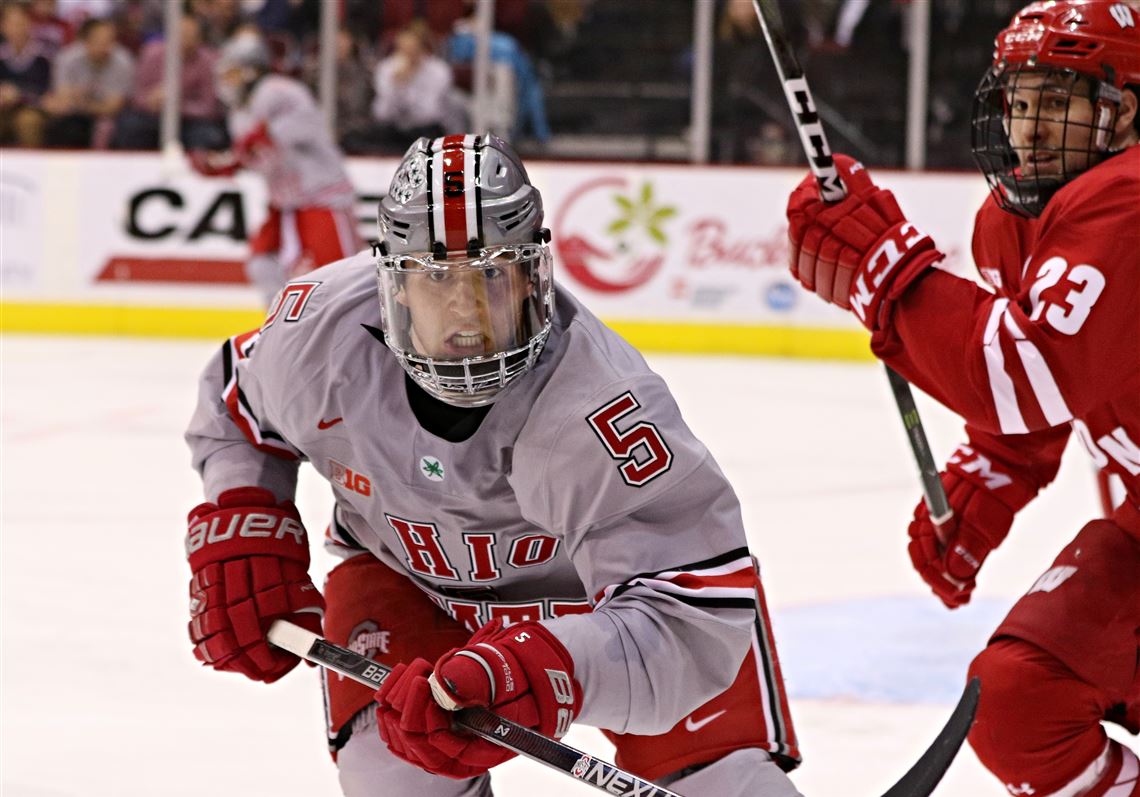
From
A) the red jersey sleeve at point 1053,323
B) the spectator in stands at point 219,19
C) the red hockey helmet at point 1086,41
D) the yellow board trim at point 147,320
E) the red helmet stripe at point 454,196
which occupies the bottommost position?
the yellow board trim at point 147,320

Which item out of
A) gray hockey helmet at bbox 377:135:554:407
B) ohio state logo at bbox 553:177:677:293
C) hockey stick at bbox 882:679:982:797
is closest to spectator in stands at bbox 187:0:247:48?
ohio state logo at bbox 553:177:677:293

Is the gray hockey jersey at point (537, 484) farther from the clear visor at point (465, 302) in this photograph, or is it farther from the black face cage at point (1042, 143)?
the black face cage at point (1042, 143)

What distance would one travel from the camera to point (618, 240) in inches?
291

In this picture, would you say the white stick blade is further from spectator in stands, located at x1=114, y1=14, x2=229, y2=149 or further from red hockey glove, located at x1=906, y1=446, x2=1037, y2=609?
spectator in stands, located at x1=114, y1=14, x2=229, y2=149

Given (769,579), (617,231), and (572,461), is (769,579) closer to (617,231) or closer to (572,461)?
(572,461)

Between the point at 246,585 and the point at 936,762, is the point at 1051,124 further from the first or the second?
the point at 246,585

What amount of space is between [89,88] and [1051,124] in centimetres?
678

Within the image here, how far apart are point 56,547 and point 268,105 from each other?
11.6 ft

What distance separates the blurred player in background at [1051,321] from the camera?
1.80 meters

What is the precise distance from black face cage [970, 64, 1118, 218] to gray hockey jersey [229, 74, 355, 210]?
5.21 metres

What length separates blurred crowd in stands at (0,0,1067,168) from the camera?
296 inches

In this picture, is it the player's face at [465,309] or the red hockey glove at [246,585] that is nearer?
the player's face at [465,309]

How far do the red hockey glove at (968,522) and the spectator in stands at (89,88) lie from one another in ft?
20.7

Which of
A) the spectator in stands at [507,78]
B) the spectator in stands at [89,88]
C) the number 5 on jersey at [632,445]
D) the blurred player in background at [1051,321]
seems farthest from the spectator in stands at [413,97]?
the number 5 on jersey at [632,445]
